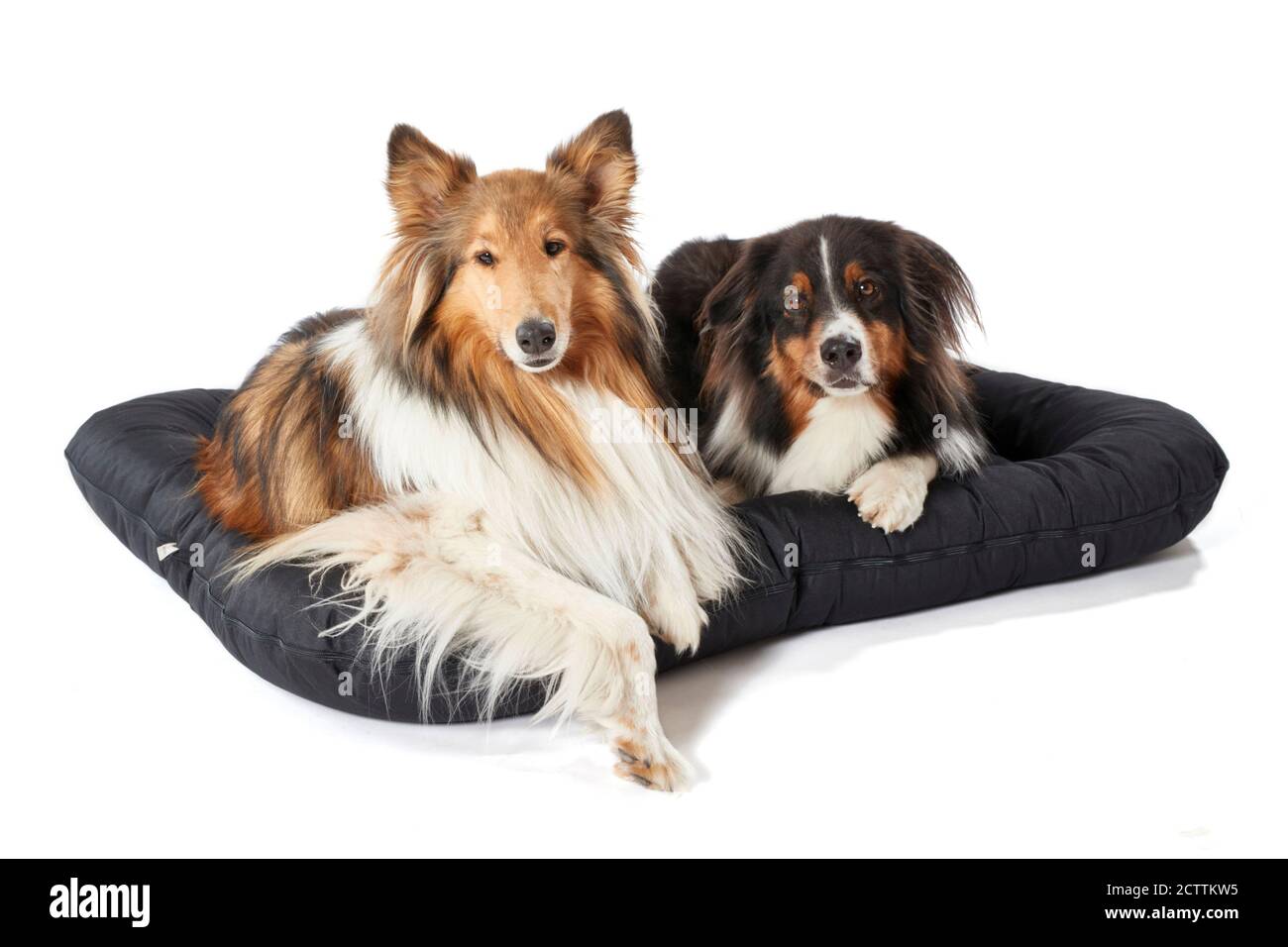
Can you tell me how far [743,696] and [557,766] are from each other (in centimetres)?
64

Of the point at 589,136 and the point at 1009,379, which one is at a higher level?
the point at 589,136

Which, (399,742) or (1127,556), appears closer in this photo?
(399,742)

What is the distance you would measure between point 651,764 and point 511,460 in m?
A: 0.95

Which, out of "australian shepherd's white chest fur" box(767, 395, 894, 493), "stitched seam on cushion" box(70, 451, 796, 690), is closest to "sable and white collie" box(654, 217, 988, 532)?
"australian shepherd's white chest fur" box(767, 395, 894, 493)

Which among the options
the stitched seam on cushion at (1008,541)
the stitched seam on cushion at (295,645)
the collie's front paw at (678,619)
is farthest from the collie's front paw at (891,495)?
the collie's front paw at (678,619)

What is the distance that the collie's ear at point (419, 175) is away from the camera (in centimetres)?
335

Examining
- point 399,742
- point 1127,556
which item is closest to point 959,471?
point 1127,556

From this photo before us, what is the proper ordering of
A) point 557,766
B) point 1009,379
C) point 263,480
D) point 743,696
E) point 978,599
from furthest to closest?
point 1009,379
point 978,599
point 263,480
point 743,696
point 557,766

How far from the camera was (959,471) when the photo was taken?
4.13 meters

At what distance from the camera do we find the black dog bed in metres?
3.38

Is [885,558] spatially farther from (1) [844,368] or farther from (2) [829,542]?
A: (1) [844,368]

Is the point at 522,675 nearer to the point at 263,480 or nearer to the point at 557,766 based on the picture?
the point at 557,766

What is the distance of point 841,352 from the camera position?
3.80m

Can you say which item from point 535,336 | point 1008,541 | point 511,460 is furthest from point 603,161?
point 1008,541
